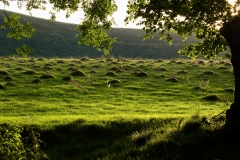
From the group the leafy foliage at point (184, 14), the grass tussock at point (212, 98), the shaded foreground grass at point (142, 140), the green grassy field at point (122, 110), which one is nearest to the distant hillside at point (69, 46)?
the green grassy field at point (122, 110)

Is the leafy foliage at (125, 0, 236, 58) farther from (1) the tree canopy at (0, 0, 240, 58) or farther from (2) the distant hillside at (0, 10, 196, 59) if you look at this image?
(2) the distant hillside at (0, 10, 196, 59)

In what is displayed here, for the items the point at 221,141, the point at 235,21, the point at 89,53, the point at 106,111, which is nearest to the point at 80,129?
the point at 106,111

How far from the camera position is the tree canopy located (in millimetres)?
8773

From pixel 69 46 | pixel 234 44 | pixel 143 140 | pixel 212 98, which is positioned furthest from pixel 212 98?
pixel 69 46

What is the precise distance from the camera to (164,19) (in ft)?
32.1

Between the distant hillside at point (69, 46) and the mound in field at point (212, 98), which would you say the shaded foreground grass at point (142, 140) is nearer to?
the mound in field at point (212, 98)

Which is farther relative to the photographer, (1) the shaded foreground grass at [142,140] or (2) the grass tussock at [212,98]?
(2) the grass tussock at [212,98]

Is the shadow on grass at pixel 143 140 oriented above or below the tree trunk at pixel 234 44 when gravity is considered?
below

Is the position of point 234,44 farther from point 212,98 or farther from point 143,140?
point 212,98

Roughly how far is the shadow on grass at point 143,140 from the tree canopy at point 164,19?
144 inches

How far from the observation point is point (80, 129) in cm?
1322

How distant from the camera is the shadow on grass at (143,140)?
30.3ft

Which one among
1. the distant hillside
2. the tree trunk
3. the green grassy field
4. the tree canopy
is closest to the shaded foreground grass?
the green grassy field

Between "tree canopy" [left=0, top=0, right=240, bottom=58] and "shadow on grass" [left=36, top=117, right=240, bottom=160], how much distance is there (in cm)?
365
